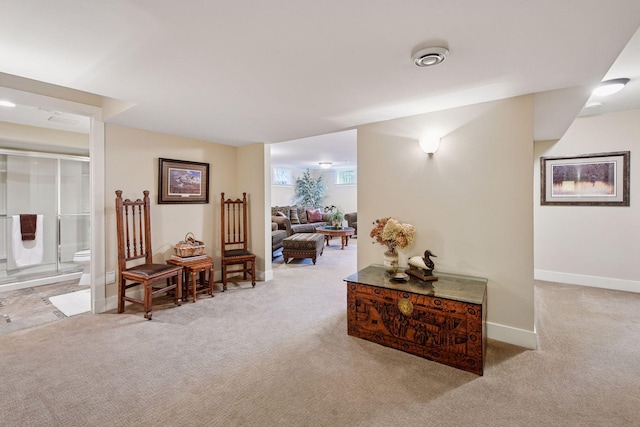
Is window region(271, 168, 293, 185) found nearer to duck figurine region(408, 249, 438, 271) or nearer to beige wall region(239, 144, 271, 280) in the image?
beige wall region(239, 144, 271, 280)

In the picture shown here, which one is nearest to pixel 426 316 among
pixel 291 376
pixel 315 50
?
pixel 291 376

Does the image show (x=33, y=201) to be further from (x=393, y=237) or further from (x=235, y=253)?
(x=393, y=237)

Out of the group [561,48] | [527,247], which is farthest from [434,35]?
[527,247]

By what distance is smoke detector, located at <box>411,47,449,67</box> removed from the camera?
5.40 feet

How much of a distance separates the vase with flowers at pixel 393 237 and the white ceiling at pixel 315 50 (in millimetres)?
1124

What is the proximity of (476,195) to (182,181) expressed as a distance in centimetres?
359

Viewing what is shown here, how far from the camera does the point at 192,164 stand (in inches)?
157

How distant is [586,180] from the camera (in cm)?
390

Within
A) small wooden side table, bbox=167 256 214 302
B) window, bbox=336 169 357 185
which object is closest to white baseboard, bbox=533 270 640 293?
small wooden side table, bbox=167 256 214 302

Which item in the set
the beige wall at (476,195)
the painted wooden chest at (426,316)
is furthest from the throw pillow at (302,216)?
the painted wooden chest at (426,316)

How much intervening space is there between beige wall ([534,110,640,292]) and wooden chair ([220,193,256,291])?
4.36 m

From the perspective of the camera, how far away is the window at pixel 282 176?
904cm

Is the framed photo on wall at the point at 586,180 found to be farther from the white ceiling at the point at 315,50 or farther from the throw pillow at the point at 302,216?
the throw pillow at the point at 302,216

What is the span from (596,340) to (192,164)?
4.80 m
